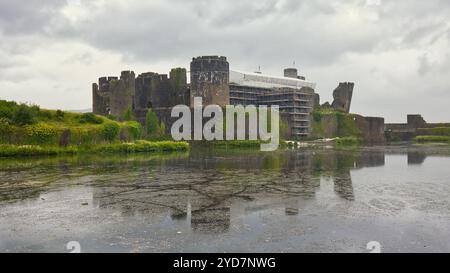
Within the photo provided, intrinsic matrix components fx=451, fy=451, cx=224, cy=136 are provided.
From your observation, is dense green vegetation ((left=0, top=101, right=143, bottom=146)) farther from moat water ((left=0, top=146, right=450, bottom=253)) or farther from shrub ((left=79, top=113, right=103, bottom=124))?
moat water ((left=0, top=146, right=450, bottom=253))

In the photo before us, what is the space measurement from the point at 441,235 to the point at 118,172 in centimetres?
1355

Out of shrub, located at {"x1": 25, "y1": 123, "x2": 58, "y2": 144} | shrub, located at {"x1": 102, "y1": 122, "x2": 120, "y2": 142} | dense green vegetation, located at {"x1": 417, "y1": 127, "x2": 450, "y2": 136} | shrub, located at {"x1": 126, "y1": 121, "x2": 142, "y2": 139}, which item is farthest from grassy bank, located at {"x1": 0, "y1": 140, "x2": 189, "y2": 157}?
dense green vegetation, located at {"x1": 417, "y1": 127, "x2": 450, "y2": 136}

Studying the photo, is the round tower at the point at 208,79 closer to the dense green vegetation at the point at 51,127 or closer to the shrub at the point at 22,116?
the dense green vegetation at the point at 51,127

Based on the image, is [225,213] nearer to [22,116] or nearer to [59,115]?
[22,116]

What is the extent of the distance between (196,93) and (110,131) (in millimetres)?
22184

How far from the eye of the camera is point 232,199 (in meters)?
11.4

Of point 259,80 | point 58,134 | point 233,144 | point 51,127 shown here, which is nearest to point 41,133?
point 51,127

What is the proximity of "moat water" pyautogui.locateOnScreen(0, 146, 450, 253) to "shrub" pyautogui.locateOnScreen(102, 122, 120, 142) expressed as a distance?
18.1 m

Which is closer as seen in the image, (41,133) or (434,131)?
(41,133)

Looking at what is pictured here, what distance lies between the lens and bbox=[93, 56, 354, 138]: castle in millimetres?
55531

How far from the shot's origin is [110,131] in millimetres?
34750

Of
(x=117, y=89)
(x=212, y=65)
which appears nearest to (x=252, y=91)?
(x=212, y=65)

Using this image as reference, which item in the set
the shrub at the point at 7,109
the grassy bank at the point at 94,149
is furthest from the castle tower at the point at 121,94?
the shrub at the point at 7,109
